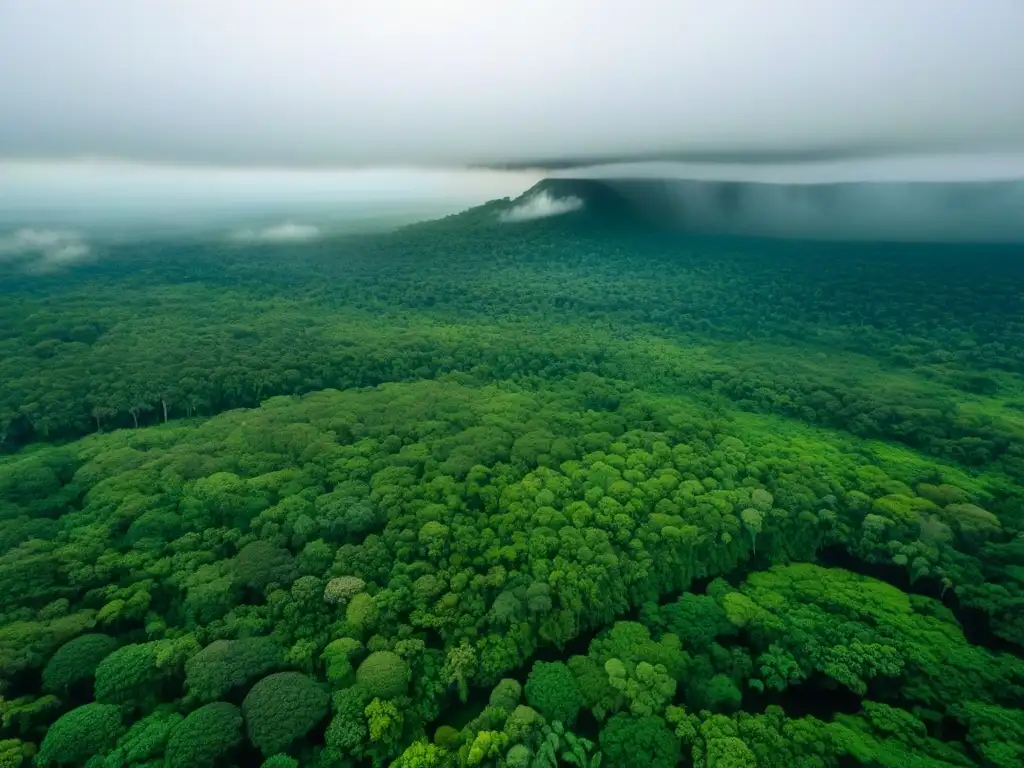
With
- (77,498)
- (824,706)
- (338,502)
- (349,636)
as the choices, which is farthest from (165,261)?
(824,706)

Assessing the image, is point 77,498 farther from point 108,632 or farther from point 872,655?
point 872,655

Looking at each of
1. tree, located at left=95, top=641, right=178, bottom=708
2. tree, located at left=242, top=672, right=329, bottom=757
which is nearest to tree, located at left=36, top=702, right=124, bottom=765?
tree, located at left=95, top=641, right=178, bottom=708

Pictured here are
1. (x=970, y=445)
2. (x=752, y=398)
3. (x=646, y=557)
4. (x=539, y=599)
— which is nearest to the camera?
(x=539, y=599)

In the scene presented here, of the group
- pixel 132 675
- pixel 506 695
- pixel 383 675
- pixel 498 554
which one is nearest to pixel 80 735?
pixel 132 675

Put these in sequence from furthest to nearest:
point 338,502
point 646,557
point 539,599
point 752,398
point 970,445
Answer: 1. point 752,398
2. point 970,445
3. point 338,502
4. point 646,557
5. point 539,599

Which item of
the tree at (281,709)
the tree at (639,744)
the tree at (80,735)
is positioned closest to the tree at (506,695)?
the tree at (639,744)

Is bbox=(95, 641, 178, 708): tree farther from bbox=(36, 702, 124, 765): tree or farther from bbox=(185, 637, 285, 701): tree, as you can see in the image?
bbox=(185, 637, 285, 701): tree

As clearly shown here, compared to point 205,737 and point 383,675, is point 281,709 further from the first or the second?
point 383,675

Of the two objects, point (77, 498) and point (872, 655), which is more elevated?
point (77, 498)
